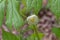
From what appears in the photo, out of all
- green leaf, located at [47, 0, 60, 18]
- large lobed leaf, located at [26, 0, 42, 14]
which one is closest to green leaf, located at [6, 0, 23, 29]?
large lobed leaf, located at [26, 0, 42, 14]

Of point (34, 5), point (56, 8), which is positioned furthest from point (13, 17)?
point (56, 8)

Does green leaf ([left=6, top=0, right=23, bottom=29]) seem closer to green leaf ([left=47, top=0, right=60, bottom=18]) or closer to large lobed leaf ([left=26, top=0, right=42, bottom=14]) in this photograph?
large lobed leaf ([left=26, top=0, right=42, bottom=14])

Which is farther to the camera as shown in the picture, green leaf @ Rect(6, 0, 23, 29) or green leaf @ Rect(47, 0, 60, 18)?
green leaf @ Rect(6, 0, 23, 29)

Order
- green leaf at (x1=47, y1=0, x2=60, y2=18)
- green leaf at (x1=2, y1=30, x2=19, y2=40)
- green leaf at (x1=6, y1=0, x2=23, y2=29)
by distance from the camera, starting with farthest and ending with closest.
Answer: green leaf at (x1=2, y1=30, x2=19, y2=40)
green leaf at (x1=6, y1=0, x2=23, y2=29)
green leaf at (x1=47, y1=0, x2=60, y2=18)

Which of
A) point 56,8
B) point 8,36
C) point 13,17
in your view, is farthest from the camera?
point 8,36

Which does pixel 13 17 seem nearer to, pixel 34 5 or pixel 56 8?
pixel 34 5

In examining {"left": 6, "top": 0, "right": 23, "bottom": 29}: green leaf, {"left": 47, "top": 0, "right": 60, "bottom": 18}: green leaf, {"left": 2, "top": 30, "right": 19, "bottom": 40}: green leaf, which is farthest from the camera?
{"left": 2, "top": 30, "right": 19, "bottom": 40}: green leaf

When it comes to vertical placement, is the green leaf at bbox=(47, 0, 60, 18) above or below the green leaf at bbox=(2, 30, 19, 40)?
below

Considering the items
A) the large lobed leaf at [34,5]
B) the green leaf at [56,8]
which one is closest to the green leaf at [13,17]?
the large lobed leaf at [34,5]

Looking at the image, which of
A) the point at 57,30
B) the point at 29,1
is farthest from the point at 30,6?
the point at 57,30

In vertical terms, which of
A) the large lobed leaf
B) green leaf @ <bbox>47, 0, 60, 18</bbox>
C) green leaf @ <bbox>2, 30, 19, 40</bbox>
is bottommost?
green leaf @ <bbox>47, 0, 60, 18</bbox>

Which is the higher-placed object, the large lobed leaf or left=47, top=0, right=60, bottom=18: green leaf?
the large lobed leaf
